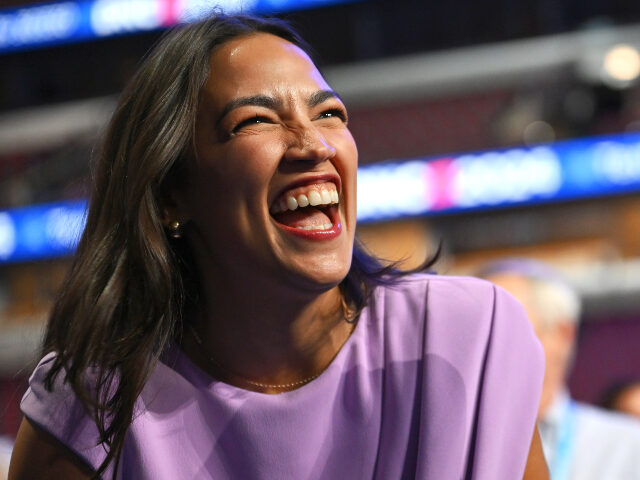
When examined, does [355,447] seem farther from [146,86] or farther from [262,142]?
[146,86]

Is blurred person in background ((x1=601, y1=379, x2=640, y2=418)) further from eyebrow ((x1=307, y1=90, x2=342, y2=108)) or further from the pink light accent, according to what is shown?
eyebrow ((x1=307, y1=90, x2=342, y2=108))

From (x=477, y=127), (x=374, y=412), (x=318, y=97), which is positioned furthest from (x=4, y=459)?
(x=477, y=127)

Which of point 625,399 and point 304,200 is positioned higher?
point 304,200

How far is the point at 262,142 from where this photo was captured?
1.31 m

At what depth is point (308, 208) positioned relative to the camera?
1329 millimetres

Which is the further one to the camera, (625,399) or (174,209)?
(625,399)

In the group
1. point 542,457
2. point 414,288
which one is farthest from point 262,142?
point 542,457

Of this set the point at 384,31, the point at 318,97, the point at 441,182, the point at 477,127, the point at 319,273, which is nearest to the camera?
the point at 319,273

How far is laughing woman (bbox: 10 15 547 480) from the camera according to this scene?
4.29ft

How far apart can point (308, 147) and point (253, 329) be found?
0.29 meters

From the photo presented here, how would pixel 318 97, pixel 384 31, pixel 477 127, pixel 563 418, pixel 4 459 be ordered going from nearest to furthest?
pixel 318 97
pixel 4 459
pixel 563 418
pixel 384 31
pixel 477 127

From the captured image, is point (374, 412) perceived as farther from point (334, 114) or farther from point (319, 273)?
point (334, 114)

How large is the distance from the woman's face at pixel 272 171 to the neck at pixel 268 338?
0.16 feet

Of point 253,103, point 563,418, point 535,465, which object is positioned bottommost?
point 563,418
